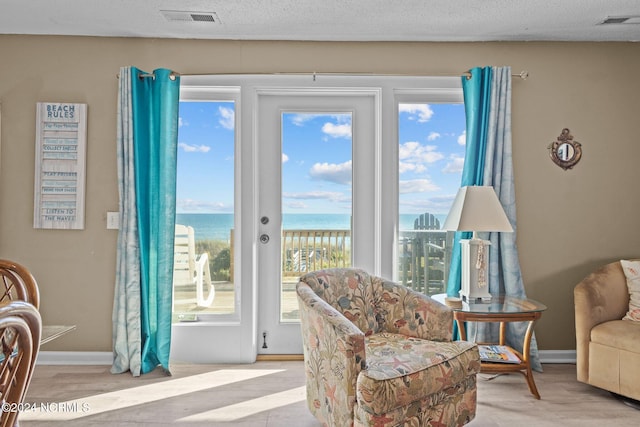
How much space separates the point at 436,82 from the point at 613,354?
213 cm

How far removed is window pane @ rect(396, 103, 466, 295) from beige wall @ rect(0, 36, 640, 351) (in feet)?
→ 1.16

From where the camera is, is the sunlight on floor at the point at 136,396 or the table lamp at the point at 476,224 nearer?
the sunlight on floor at the point at 136,396

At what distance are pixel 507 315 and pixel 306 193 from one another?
1.65 metres

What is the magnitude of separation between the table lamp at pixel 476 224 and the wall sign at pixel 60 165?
8.65ft

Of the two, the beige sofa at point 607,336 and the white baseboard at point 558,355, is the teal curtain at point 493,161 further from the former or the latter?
the beige sofa at point 607,336

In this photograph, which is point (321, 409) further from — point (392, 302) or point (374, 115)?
point (374, 115)

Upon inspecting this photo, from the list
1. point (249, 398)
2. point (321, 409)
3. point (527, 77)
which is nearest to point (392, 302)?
point (321, 409)

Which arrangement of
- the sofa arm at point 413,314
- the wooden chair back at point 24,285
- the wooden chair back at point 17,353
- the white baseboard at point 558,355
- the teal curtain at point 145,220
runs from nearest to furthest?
1. the wooden chair back at point 17,353
2. the wooden chair back at point 24,285
3. the sofa arm at point 413,314
4. the teal curtain at point 145,220
5. the white baseboard at point 558,355

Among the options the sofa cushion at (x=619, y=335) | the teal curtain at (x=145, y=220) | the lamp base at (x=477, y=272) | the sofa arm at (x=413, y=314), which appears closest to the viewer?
the sofa arm at (x=413, y=314)

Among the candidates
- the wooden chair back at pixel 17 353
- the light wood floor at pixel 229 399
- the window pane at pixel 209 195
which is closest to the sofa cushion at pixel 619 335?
the light wood floor at pixel 229 399

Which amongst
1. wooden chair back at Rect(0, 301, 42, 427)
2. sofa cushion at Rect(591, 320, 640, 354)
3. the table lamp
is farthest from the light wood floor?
wooden chair back at Rect(0, 301, 42, 427)

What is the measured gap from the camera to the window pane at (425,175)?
139 inches

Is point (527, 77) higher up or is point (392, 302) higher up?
point (527, 77)

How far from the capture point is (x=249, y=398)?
2.74 metres
